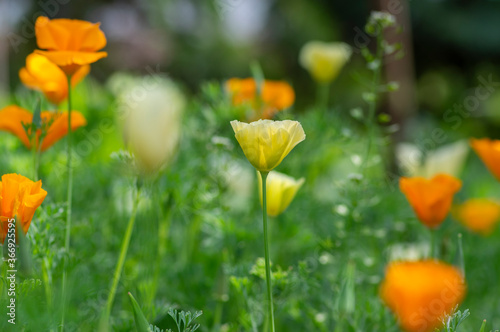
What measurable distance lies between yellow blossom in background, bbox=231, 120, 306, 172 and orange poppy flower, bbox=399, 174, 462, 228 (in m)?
0.18

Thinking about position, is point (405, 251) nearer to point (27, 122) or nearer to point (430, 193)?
point (430, 193)

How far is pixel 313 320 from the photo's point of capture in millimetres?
688

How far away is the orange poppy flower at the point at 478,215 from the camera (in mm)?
1039

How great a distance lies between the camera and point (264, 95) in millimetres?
969

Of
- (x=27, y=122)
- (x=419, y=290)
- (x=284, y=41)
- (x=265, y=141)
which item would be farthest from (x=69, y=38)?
(x=284, y=41)

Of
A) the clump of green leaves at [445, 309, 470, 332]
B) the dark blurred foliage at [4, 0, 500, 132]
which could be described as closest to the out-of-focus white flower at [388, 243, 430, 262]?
the clump of green leaves at [445, 309, 470, 332]

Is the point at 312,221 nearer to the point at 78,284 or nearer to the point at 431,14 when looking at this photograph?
Answer: the point at 78,284

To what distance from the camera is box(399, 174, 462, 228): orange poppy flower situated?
633 mm

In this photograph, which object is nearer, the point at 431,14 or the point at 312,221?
the point at 312,221

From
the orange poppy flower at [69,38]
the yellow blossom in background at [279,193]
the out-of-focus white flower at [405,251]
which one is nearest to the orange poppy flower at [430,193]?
the yellow blossom in background at [279,193]

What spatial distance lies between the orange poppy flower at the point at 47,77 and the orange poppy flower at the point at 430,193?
0.40 m

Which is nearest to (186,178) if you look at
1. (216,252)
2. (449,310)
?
(216,252)

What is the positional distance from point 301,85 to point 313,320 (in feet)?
17.1

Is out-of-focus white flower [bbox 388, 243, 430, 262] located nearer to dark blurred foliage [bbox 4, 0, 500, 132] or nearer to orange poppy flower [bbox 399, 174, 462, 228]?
orange poppy flower [bbox 399, 174, 462, 228]
